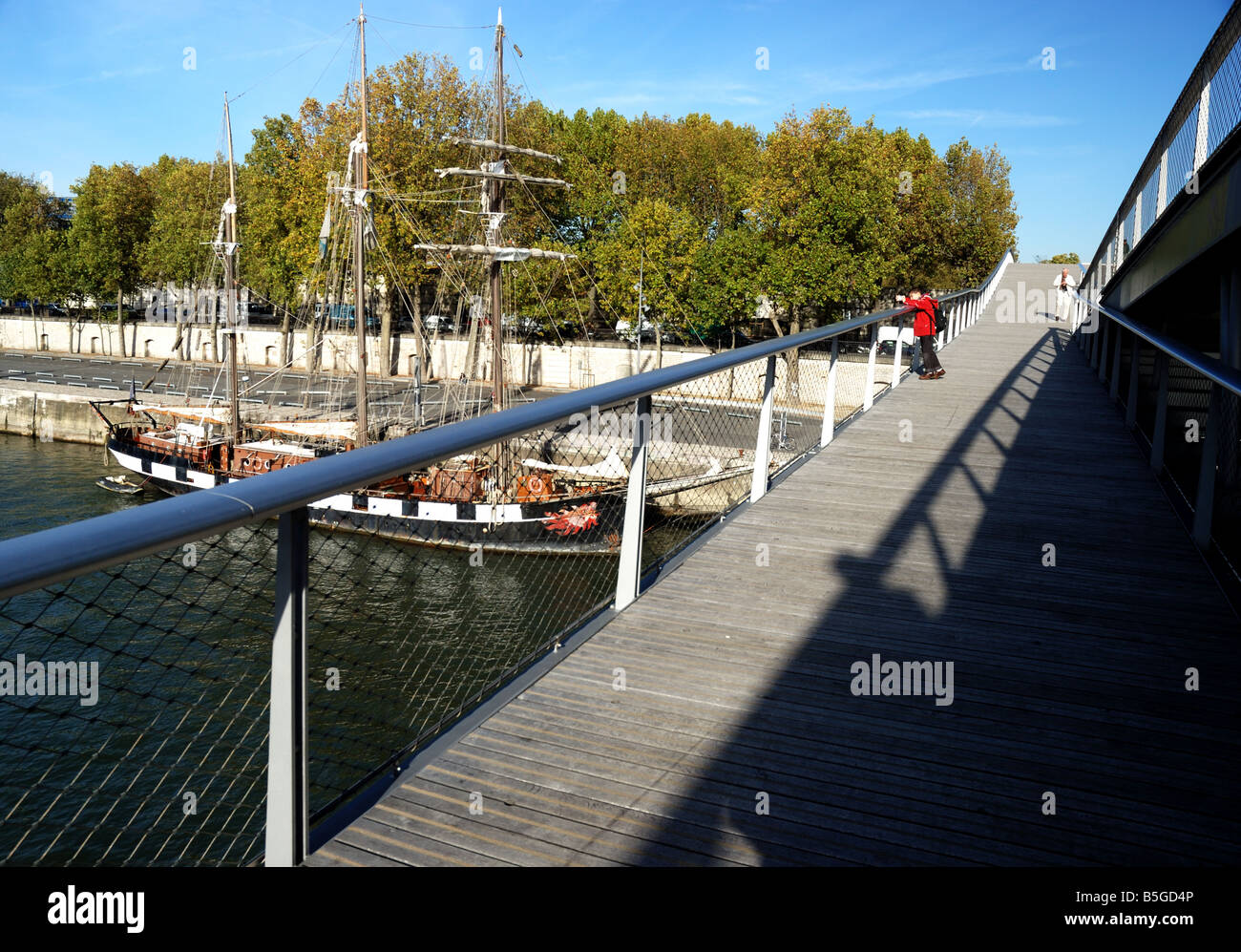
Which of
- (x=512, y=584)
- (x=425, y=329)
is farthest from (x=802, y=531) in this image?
(x=425, y=329)

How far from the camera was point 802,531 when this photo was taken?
5.74m

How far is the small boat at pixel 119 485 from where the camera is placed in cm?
2995

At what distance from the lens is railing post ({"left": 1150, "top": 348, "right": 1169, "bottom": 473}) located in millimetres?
7102

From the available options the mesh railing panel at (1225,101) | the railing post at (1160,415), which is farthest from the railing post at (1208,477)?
the mesh railing panel at (1225,101)

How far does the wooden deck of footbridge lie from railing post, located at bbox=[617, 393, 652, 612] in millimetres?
119

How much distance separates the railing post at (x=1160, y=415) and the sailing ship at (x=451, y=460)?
1281cm

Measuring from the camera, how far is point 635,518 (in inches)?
175

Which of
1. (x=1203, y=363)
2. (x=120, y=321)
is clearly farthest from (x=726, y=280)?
(x=120, y=321)

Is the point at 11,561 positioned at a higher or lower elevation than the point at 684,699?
higher

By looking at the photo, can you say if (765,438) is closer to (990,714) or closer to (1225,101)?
(990,714)

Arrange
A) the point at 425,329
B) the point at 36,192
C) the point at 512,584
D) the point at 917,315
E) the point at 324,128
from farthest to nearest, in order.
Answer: the point at 36,192 → the point at 425,329 → the point at 324,128 → the point at 512,584 → the point at 917,315

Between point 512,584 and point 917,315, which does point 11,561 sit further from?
point 512,584
